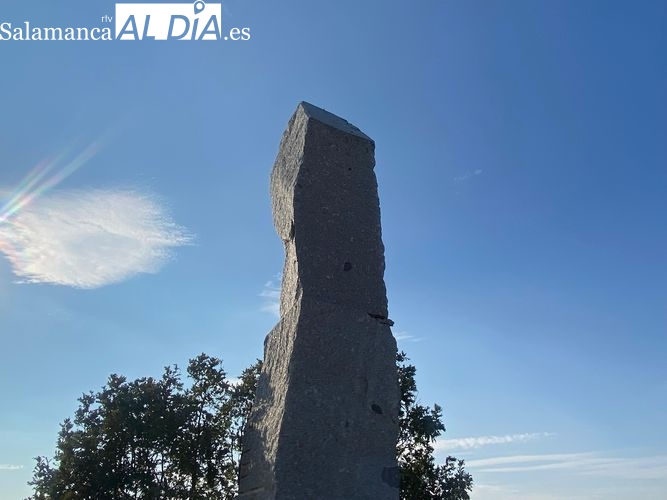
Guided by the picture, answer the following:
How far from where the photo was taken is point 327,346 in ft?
21.1

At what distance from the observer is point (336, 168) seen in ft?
24.1

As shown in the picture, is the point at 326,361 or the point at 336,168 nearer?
the point at 326,361

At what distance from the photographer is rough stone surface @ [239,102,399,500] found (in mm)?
6012

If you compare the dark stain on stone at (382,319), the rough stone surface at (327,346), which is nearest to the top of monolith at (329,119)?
the rough stone surface at (327,346)

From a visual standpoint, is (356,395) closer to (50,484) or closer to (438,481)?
(50,484)

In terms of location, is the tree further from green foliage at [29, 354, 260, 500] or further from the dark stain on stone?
the dark stain on stone

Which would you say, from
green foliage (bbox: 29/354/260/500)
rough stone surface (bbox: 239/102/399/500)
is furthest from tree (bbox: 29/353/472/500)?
rough stone surface (bbox: 239/102/399/500)

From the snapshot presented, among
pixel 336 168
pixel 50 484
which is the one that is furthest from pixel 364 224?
pixel 50 484

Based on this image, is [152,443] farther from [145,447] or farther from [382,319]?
[382,319]

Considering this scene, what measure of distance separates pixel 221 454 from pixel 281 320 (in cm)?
404

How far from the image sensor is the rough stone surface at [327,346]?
601 cm

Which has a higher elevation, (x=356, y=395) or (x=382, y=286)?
(x=382, y=286)

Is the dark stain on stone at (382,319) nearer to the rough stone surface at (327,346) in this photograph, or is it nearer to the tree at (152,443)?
the rough stone surface at (327,346)

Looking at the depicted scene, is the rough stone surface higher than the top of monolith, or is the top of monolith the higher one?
the top of monolith
